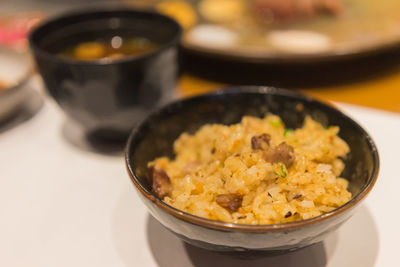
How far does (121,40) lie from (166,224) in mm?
1240

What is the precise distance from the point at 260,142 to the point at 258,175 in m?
0.15

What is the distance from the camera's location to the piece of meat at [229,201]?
3.51ft

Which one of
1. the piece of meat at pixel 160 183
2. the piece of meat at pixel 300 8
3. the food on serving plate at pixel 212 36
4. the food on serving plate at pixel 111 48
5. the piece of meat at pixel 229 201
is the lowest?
the piece of meat at pixel 160 183

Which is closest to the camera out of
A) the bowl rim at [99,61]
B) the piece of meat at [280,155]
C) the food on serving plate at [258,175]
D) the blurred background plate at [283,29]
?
the food on serving plate at [258,175]

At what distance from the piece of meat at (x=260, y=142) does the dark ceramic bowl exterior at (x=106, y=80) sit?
61 cm

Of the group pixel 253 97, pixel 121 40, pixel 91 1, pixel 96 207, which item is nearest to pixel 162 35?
pixel 121 40

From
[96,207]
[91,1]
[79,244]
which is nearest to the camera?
[79,244]

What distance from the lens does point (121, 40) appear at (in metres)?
2.02

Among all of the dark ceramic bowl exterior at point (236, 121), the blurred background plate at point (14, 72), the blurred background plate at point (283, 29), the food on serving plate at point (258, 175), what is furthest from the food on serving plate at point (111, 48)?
the food on serving plate at point (258, 175)

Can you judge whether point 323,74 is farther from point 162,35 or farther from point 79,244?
point 79,244

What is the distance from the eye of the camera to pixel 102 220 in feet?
4.41

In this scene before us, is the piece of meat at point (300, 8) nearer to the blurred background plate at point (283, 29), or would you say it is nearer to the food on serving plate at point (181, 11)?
the blurred background plate at point (283, 29)

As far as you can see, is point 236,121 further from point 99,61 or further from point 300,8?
point 300,8

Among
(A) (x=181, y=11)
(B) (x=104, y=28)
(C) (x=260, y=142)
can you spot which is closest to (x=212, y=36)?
(A) (x=181, y=11)
